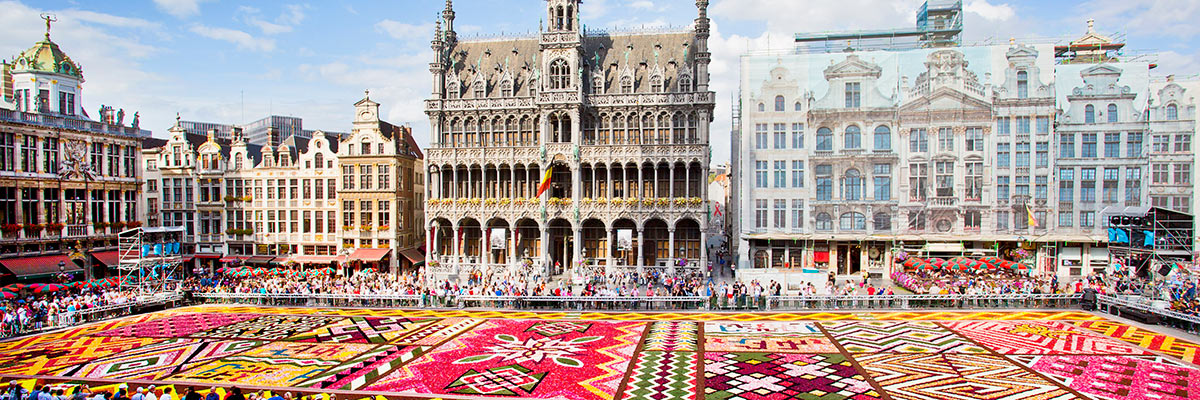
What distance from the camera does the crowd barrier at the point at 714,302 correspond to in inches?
1331

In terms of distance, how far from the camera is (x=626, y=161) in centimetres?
4984

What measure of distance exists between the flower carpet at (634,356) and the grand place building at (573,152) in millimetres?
17718

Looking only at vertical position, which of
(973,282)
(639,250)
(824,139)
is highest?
(824,139)

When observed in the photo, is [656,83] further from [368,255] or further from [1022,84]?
[368,255]

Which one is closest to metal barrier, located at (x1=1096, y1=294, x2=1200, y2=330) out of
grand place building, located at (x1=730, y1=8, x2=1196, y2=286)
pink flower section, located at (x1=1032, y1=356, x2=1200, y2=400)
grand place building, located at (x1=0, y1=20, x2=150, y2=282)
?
pink flower section, located at (x1=1032, y1=356, x2=1200, y2=400)

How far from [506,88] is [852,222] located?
27547 millimetres

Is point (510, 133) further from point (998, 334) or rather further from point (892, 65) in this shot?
point (998, 334)

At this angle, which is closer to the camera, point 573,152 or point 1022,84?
point 1022,84

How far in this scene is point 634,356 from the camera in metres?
24.7

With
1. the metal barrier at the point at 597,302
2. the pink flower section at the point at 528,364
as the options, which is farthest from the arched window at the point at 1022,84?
the pink flower section at the point at 528,364

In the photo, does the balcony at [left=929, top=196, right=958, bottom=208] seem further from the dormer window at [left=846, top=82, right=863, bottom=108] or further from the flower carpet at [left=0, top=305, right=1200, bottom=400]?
the flower carpet at [left=0, top=305, right=1200, bottom=400]

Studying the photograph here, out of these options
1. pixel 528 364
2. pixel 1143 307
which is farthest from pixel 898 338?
pixel 528 364

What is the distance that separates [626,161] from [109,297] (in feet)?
105

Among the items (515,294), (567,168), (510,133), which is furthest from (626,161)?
(515,294)
